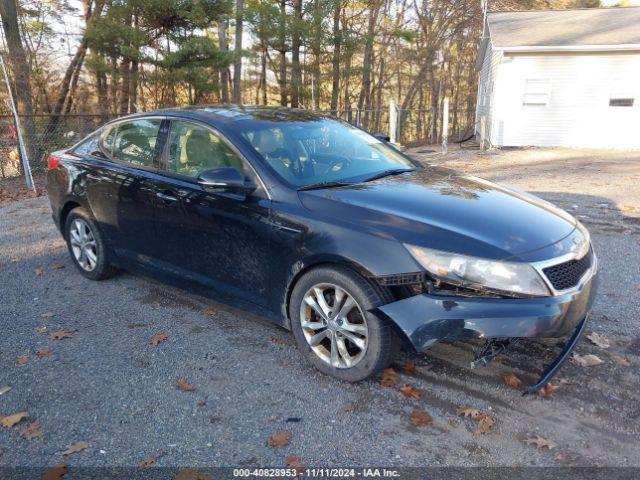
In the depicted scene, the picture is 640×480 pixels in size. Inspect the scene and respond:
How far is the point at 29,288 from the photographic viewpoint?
4938 mm

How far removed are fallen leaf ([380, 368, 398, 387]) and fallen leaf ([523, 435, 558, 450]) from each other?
0.82 m

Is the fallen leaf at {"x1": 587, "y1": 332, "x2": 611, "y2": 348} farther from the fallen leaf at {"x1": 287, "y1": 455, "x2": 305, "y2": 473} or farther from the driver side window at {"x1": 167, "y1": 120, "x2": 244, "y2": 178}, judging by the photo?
the driver side window at {"x1": 167, "y1": 120, "x2": 244, "y2": 178}

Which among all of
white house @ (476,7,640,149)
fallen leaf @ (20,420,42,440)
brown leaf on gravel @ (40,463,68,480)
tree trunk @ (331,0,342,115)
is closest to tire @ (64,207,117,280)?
fallen leaf @ (20,420,42,440)

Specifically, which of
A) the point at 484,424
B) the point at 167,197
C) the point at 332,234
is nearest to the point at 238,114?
the point at 167,197

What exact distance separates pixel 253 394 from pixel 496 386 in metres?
1.48

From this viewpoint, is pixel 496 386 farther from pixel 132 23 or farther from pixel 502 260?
pixel 132 23

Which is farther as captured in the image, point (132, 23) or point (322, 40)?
point (322, 40)

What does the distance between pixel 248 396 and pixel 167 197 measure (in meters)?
1.73

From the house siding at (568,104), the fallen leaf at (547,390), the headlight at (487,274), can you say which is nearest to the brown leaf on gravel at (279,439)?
the headlight at (487,274)

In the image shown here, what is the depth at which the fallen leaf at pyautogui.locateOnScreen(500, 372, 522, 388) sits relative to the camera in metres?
3.16

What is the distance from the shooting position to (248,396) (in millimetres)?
3109

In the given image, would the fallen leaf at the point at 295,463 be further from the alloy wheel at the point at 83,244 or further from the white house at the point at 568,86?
the white house at the point at 568,86

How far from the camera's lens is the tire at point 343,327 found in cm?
301

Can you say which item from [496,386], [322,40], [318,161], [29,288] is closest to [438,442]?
[496,386]
